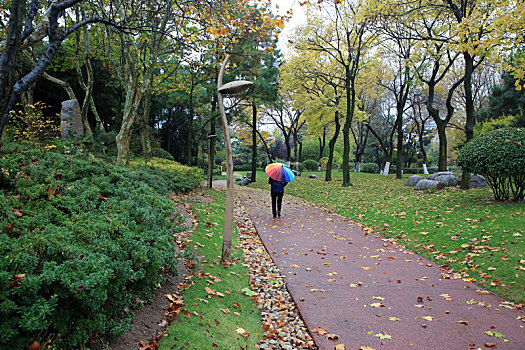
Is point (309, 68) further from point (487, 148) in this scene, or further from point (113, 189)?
point (113, 189)

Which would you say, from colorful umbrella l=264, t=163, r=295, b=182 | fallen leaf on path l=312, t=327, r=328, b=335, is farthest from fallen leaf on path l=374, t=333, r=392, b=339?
colorful umbrella l=264, t=163, r=295, b=182

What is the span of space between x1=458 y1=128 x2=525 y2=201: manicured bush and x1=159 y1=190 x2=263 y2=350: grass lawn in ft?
24.4

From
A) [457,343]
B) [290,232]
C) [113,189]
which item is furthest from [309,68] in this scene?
[457,343]

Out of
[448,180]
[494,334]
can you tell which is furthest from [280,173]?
[448,180]

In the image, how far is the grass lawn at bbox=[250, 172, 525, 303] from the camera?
16.3 ft

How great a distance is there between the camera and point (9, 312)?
5.49 ft

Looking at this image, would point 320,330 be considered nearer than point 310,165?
Yes

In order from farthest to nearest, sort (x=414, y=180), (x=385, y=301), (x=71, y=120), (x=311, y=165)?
(x=311, y=165) → (x=414, y=180) → (x=71, y=120) → (x=385, y=301)

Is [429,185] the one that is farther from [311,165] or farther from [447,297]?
[311,165]

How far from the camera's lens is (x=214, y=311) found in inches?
139

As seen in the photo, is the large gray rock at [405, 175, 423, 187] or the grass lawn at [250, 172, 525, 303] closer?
the grass lawn at [250, 172, 525, 303]

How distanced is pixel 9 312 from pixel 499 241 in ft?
23.9

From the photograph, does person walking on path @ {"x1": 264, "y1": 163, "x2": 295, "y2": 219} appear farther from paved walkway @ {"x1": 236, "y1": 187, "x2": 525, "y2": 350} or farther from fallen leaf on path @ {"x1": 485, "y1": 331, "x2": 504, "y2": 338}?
fallen leaf on path @ {"x1": 485, "y1": 331, "x2": 504, "y2": 338}

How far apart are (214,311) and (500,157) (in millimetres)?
8684
